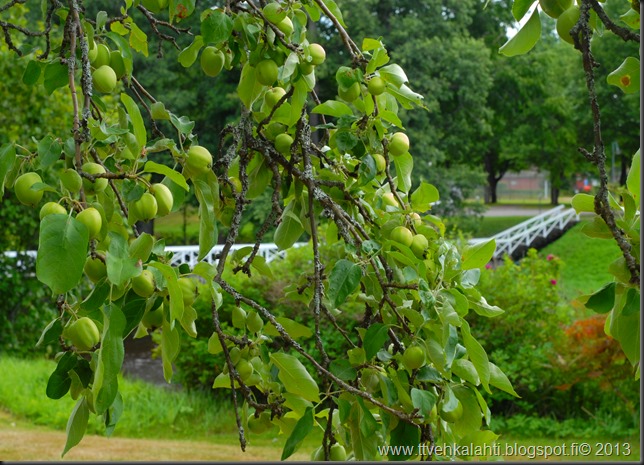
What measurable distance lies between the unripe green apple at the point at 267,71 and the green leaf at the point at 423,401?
1.92ft

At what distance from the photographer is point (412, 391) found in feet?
4.00

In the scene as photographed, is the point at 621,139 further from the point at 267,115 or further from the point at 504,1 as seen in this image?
the point at 267,115

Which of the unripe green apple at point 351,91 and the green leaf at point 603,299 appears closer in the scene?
the green leaf at point 603,299

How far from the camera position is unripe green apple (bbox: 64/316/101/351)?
1.00 m

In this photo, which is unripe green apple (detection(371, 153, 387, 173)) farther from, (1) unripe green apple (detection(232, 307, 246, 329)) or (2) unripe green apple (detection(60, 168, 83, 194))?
(2) unripe green apple (detection(60, 168, 83, 194))

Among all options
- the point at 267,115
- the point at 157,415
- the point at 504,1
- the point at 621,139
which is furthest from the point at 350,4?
the point at 267,115

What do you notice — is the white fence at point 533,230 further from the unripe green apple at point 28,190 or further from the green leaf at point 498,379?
the unripe green apple at point 28,190

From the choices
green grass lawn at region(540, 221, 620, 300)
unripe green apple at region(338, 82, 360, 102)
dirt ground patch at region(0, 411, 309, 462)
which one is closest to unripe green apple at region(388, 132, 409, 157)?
unripe green apple at region(338, 82, 360, 102)

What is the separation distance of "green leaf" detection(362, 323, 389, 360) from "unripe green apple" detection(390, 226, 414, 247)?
15cm

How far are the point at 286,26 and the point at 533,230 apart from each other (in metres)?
14.9

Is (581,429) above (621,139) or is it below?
below

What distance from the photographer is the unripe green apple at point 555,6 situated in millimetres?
882

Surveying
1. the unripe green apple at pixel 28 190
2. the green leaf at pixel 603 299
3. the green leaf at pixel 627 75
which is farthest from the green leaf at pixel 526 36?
the unripe green apple at pixel 28 190

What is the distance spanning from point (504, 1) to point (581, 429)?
15.6 metres
